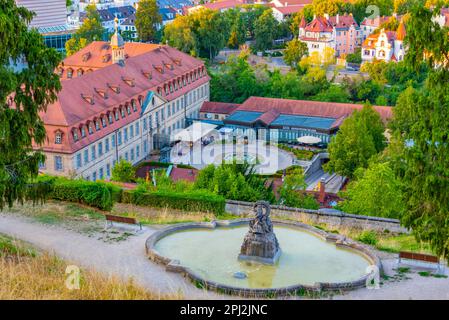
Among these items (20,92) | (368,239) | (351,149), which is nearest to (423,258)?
(368,239)

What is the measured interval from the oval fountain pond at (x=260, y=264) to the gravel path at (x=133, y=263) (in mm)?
784

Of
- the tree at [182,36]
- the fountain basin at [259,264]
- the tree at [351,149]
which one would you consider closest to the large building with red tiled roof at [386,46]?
the tree at [182,36]

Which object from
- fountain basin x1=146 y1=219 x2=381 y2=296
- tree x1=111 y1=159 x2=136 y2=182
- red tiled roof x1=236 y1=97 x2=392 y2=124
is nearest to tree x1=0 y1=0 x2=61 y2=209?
fountain basin x1=146 y1=219 x2=381 y2=296

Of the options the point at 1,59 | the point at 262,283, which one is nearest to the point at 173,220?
the point at 262,283

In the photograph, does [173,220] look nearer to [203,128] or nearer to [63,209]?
[63,209]

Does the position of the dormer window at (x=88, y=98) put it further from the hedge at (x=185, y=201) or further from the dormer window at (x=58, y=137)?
the hedge at (x=185, y=201)

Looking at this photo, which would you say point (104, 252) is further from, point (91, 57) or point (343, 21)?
point (343, 21)

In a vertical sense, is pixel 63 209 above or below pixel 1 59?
below

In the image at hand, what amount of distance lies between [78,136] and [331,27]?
56.7 metres

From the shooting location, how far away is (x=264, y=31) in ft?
310

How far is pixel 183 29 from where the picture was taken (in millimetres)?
79750

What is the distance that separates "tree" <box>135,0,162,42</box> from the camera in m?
93.0

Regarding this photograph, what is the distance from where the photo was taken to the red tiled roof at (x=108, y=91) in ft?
138

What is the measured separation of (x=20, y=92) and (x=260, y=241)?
27.8 feet
